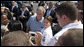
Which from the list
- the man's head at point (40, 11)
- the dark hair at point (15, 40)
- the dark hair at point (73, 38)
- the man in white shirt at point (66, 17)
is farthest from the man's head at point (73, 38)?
the man's head at point (40, 11)

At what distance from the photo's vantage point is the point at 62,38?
4.19 feet

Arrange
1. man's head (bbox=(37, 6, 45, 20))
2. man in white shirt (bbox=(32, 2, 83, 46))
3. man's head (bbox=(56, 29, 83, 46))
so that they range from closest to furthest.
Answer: man's head (bbox=(56, 29, 83, 46)) < man in white shirt (bbox=(32, 2, 83, 46)) < man's head (bbox=(37, 6, 45, 20))

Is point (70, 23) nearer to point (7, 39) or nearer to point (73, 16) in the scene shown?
point (73, 16)

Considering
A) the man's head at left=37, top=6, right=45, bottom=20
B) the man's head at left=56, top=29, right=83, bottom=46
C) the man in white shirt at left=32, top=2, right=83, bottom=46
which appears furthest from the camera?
the man's head at left=37, top=6, right=45, bottom=20

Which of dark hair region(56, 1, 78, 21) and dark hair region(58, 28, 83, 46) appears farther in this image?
dark hair region(56, 1, 78, 21)

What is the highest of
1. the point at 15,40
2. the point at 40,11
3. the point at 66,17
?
the point at 15,40

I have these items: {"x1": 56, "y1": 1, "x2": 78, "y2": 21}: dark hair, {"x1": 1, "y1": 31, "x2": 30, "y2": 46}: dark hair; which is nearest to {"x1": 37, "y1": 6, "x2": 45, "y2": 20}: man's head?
{"x1": 56, "y1": 1, "x2": 78, "y2": 21}: dark hair

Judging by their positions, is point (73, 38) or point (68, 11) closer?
point (73, 38)

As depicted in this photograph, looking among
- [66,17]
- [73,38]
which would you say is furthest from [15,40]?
[66,17]

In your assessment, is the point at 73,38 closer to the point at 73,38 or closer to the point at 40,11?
the point at 73,38

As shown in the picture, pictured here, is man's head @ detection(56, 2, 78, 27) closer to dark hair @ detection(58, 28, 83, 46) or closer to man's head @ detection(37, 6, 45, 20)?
dark hair @ detection(58, 28, 83, 46)

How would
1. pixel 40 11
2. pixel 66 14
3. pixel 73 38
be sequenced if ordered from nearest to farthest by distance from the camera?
pixel 73 38, pixel 66 14, pixel 40 11

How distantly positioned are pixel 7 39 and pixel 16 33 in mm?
A: 76

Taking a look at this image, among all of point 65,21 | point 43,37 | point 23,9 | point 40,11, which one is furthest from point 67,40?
point 23,9
